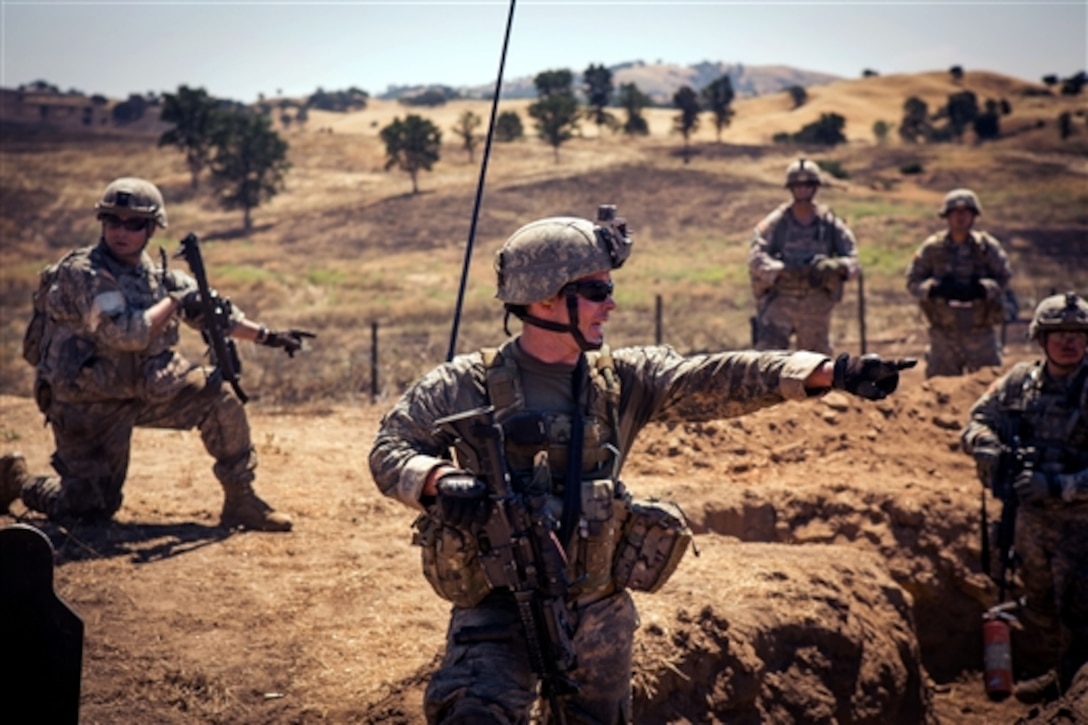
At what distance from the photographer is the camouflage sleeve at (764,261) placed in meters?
11.2

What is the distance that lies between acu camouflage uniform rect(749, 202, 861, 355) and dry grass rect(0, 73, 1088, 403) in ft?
21.2

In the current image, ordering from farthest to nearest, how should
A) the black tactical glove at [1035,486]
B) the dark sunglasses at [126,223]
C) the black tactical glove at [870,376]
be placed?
the dark sunglasses at [126,223], the black tactical glove at [1035,486], the black tactical glove at [870,376]

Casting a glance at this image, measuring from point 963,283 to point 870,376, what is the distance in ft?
27.2

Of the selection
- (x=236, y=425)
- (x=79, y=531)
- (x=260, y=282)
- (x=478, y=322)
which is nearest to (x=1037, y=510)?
(x=236, y=425)

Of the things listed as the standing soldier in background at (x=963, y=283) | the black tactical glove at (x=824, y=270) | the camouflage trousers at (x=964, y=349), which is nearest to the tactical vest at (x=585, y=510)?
the black tactical glove at (x=824, y=270)

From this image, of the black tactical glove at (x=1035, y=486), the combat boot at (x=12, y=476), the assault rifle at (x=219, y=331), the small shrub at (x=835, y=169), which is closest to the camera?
the black tactical glove at (x=1035, y=486)

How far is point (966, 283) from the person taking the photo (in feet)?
38.3

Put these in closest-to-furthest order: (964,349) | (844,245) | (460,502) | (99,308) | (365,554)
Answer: (460,502) → (99,308) → (365,554) → (844,245) → (964,349)

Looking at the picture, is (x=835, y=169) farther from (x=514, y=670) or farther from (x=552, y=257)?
(x=514, y=670)

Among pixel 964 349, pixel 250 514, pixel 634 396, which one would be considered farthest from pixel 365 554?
pixel 964 349

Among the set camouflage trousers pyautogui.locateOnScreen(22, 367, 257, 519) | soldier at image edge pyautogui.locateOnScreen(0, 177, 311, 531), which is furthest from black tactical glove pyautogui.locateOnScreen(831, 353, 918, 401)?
camouflage trousers pyautogui.locateOnScreen(22, 367, 257, 519)

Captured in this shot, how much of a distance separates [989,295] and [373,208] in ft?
127

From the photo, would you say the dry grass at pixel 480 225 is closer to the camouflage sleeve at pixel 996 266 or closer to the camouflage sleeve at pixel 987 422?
the camouflage sleeve at pixel 996 266

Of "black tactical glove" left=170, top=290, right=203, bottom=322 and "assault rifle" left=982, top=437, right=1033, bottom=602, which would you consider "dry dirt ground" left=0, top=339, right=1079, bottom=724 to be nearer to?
"assault rifle" left=982, top=437, right=1033, bottom=602
